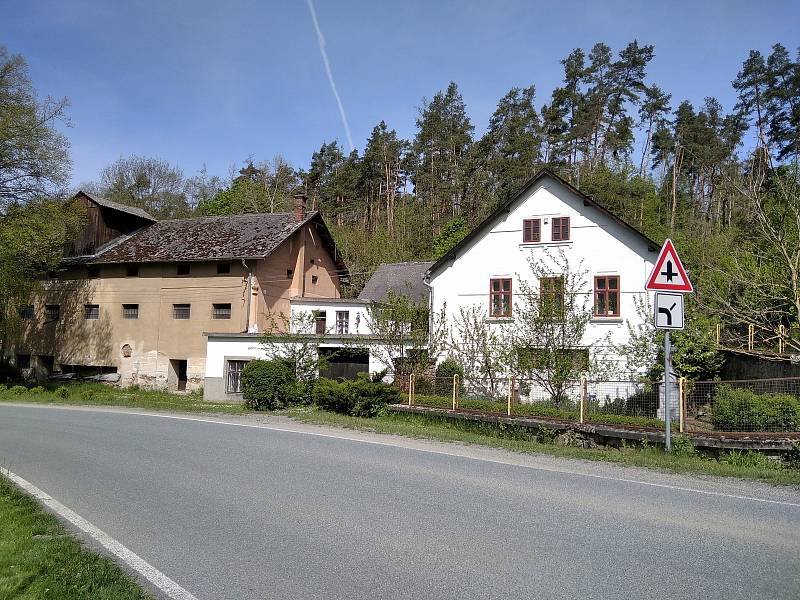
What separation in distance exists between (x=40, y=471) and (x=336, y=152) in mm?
51797

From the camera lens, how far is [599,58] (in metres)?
45.0

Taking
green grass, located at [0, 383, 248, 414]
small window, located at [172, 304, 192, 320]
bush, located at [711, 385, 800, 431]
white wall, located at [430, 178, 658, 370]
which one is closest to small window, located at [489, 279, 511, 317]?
white wall, located at [430, 178, 658, 370]

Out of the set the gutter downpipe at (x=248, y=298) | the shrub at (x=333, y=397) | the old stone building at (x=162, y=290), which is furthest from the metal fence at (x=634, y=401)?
the old stone building at (x=162, y=290)

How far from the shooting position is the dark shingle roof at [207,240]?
35.0 metres

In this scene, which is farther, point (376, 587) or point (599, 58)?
point (599, 58)

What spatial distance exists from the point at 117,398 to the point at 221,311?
305 inches

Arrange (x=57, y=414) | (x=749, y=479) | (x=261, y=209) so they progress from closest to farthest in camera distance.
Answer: (x=749, y=479)
(x=57, y=414)
(x=261, y=209)

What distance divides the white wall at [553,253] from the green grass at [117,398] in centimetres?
1069

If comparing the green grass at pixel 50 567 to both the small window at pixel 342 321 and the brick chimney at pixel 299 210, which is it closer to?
the small window at pixel 342 321

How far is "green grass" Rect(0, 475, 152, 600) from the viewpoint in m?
4.83

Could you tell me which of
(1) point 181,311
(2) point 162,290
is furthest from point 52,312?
(1) point 181,311

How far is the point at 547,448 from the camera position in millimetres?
12492

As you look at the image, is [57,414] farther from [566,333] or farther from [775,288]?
[775,288]

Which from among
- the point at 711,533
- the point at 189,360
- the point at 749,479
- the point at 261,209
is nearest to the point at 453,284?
the point at 189,360
